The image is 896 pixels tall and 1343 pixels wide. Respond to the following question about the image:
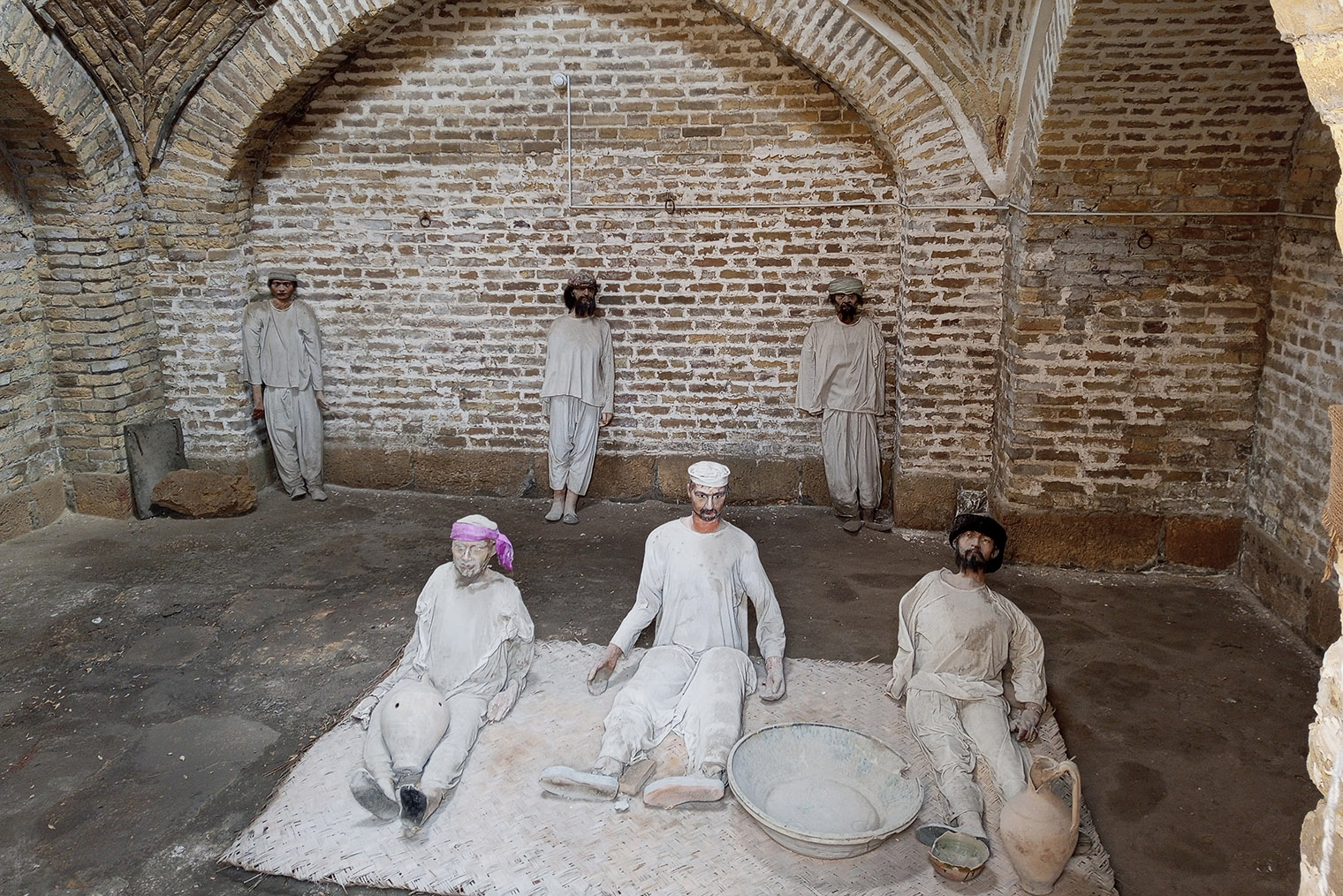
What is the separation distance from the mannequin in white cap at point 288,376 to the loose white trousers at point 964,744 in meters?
5.49

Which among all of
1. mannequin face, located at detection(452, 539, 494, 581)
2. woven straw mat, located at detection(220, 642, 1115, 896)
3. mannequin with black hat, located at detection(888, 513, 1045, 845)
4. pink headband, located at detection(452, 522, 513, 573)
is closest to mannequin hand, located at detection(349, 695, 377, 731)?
woven straw mat, located at detection(220, 642, 1115, 896)

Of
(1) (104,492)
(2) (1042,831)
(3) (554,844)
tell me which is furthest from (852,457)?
(1) (104,492)

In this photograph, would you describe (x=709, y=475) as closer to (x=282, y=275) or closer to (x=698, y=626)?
(x=698, y=626)

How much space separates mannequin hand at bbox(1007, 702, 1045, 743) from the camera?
5109mm

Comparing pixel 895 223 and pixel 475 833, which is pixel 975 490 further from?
pixel 475 833

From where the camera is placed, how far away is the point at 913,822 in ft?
15.0

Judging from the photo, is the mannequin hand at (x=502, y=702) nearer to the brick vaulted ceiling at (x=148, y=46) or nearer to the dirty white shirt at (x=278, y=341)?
the dirty white shirt at (x=278, y=341)

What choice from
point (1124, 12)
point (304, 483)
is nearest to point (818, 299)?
point (1124, 12)

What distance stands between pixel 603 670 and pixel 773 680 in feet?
2.77

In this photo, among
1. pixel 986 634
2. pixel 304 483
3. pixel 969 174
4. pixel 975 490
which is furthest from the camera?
pixel 304 483

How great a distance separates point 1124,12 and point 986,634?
3.37 meters

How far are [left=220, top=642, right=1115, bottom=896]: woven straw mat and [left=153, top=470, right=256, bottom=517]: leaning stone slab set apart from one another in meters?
3.77

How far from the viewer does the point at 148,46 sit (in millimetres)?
7707

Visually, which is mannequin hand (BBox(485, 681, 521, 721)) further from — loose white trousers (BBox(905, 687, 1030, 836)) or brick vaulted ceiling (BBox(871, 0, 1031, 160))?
brick vaulted ceiling (BBox(871, 0, 1031, 160))
